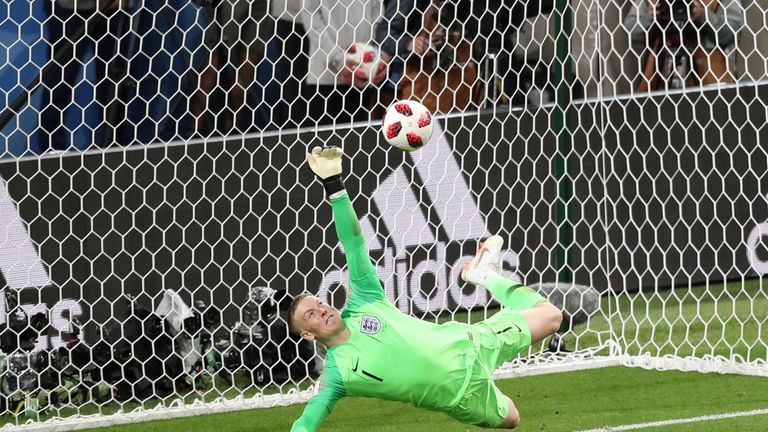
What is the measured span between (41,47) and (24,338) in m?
1.97

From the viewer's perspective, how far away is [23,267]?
7.59 m

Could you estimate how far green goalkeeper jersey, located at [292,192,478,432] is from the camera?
207 inches

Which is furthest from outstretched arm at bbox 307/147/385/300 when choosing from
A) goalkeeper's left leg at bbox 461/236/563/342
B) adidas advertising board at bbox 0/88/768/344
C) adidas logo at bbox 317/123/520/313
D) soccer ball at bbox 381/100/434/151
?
adidas logo at bbox 317/123/520/313

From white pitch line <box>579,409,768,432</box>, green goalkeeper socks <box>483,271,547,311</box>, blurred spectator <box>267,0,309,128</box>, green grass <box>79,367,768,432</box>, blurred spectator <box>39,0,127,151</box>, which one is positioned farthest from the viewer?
blurred spectator <box>267,0,309,128</box>

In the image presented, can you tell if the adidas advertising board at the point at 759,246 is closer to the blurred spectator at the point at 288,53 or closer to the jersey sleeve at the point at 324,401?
the blurred spectator at the point at 288,53

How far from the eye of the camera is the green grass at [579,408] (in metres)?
6.35

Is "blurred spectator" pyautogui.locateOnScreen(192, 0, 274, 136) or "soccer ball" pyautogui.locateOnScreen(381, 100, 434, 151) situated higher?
"soccer ball" pyautogui.locateOnScreen(381, 100, 434, 151)

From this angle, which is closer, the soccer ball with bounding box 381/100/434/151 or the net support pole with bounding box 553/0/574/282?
the soccer ball with bounding box 381/100/434/151

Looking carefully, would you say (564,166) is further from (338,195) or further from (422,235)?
(338,195)

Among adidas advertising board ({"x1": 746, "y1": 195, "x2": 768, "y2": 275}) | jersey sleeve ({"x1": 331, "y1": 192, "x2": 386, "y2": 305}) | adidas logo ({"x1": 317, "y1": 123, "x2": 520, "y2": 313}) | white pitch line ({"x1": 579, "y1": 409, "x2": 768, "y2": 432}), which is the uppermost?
jersey sleeve ({"x1": 331, "y1": 192, "x2": 386, "y2": 305})

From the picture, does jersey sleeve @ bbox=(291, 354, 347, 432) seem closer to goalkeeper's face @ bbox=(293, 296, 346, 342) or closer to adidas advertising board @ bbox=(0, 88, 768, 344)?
goalkeeper's face @ bbox=(293, 296, 346, 342)

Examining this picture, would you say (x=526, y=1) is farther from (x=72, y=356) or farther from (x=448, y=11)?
(x=72, y=356)

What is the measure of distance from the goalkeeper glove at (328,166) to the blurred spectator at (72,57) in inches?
120

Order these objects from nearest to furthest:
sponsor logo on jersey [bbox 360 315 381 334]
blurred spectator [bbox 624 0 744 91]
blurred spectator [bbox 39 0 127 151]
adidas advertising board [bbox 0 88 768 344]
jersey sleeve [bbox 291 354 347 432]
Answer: jersey sleeve [bbox 291 354 347 432] < sponsor logo on jersey [bbox 360 315 381 334] < adidas advertising board [bbox 0 88 768 344] < blurred spectator [bbox 39 0 127 151] < blurred spectator [bbox 624 0 744 91]
